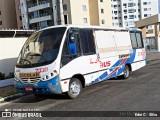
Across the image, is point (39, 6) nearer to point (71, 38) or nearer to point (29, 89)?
point (71, 38)

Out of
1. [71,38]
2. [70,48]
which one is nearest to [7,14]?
[71,38]

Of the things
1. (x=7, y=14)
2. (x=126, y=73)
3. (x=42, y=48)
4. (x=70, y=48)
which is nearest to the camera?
(x=42, y=48)

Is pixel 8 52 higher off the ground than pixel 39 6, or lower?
lower

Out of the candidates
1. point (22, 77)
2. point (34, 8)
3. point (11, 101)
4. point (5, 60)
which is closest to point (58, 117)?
point (22, 77)

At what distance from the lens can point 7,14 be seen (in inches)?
2630

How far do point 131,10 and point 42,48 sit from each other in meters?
106

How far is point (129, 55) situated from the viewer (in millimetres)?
13719

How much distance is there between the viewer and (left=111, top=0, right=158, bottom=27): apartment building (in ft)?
361

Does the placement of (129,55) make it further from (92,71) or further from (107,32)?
(92,71)

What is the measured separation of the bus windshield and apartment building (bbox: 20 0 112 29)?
1716 inches

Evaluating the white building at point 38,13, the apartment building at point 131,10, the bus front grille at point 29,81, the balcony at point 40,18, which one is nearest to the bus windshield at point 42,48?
the bus front grille at point 29,81

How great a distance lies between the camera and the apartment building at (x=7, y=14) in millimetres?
65938

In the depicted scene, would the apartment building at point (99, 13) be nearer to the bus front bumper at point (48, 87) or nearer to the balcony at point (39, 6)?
the balcony at point (39, 6)

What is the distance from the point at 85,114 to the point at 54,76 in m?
2.02
